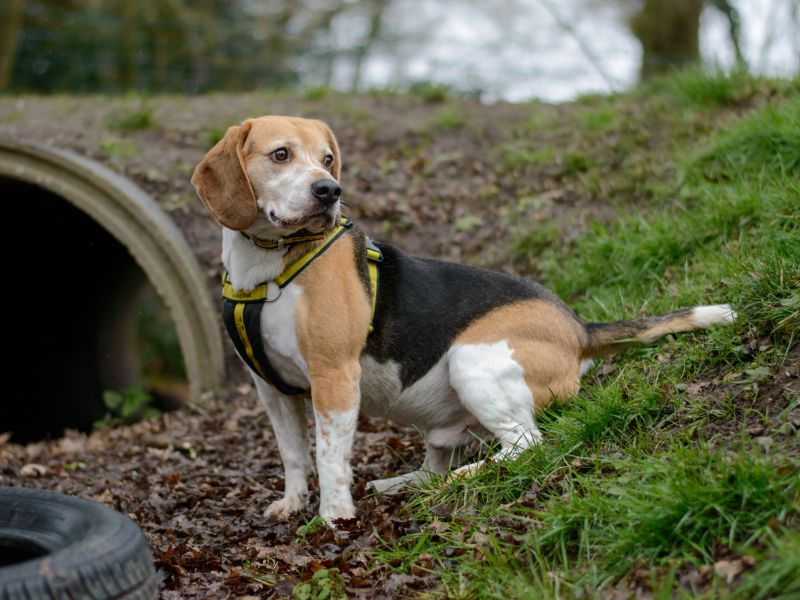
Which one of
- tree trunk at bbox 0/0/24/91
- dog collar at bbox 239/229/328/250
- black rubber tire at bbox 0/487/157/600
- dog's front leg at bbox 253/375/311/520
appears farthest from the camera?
tree trunk at bbox 0/0/24/91

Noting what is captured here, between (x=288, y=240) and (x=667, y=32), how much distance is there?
10.6 m

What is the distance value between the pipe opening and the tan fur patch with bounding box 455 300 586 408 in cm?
538

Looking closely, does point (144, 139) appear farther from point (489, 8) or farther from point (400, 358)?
point (489, 8)

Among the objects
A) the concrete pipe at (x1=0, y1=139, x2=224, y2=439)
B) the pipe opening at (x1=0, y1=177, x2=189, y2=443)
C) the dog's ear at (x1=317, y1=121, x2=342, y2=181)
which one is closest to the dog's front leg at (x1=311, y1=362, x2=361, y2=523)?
the dog's ear at (x1=317, y1=121, x2=342, y2=181)

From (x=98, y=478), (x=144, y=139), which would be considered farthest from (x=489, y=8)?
(x=98, y=478)

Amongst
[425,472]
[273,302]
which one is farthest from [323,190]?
[425,472]

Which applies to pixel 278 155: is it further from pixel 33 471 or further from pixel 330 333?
pixel 33 471

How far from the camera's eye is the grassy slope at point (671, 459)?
9.81 ft

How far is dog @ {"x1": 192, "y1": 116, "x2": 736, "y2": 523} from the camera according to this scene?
4180mm

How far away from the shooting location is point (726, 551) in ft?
9.64

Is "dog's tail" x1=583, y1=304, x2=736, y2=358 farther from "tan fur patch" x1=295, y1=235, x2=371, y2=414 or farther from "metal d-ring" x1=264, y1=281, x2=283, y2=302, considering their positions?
"metal d-ring" x1=264, y1=281, x2=283, y2=302

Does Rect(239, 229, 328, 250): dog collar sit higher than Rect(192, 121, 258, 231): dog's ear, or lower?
lower

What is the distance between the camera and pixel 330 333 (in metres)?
4.18

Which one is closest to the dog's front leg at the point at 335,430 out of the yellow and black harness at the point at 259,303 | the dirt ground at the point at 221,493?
the dirt ground at the point at 221,493
